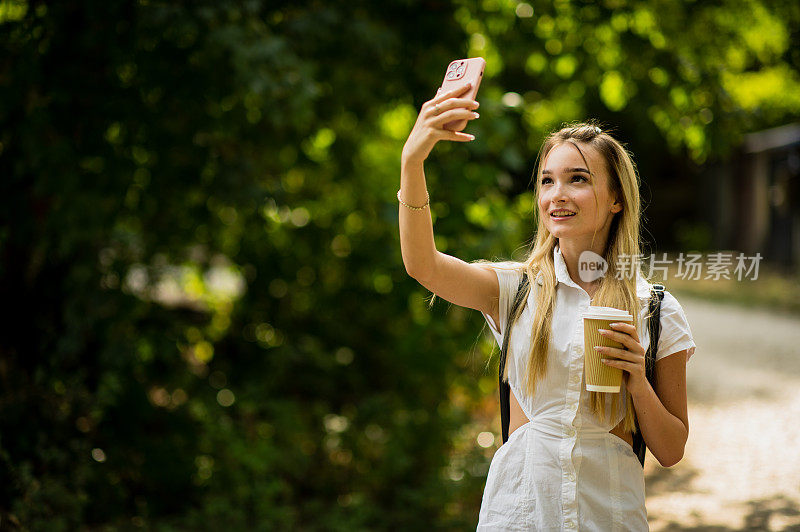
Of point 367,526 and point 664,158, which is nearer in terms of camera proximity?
point 367,526

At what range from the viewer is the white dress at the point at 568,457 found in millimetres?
1852

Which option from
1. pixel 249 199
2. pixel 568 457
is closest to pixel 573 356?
pixel 568 457

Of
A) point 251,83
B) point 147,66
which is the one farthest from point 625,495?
point 147,66

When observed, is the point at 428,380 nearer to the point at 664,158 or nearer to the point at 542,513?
the point at 542,513

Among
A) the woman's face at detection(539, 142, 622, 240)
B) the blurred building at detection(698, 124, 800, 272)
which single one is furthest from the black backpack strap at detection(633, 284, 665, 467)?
the blurred building at detection(698, 124, 800, 272)

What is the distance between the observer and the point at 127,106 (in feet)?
13.5

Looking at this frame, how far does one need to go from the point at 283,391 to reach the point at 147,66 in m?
2.95

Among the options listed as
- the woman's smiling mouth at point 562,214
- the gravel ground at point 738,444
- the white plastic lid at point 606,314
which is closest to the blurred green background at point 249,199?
the gravel ground at point 738,444

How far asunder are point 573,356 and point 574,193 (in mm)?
418

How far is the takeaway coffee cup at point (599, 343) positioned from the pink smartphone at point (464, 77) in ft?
1.76

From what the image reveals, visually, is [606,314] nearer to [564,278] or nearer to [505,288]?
[564,278]

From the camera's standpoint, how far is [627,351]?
1738 millimetres

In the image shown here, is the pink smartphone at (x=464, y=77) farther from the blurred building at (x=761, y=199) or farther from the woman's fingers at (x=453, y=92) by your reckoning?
the blurred building at (x=761, y=199)

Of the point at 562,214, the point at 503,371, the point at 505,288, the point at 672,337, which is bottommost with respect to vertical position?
the point at 503,371
